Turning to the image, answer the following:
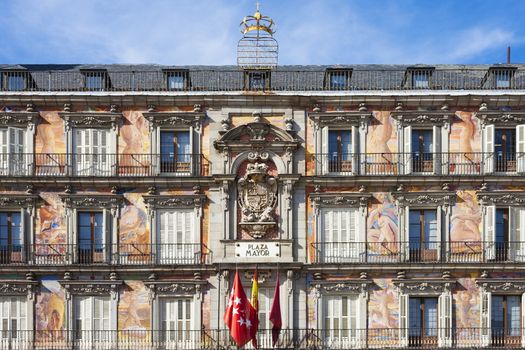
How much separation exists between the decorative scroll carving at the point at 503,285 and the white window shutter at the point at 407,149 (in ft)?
18.0

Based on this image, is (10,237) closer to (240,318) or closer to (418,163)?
(240,318)

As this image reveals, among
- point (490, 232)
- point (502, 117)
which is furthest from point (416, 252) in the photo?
point (502, 117)

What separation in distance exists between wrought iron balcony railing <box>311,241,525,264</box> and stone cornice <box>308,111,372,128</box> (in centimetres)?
505

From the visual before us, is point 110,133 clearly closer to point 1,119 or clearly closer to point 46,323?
point 1,119

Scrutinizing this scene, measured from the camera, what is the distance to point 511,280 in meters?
36.3

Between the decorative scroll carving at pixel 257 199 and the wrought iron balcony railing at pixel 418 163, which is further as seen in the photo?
the wrought iron balcony railing at pixel 418 163

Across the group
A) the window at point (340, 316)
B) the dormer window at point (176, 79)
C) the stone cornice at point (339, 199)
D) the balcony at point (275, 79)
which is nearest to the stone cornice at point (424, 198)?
the stone cornice at point (339, 199)

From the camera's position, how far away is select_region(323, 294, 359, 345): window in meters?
36.4

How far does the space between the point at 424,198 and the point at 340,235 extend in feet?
12.7

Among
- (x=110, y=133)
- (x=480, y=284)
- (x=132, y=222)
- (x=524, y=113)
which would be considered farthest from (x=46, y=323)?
(x=524, y=113)

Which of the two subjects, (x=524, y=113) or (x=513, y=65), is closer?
(x=524, y=113)

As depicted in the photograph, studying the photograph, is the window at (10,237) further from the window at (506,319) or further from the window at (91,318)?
the window at (506,319)

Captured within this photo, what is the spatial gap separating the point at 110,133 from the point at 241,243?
7.30 m

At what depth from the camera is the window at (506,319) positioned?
36344 mm
